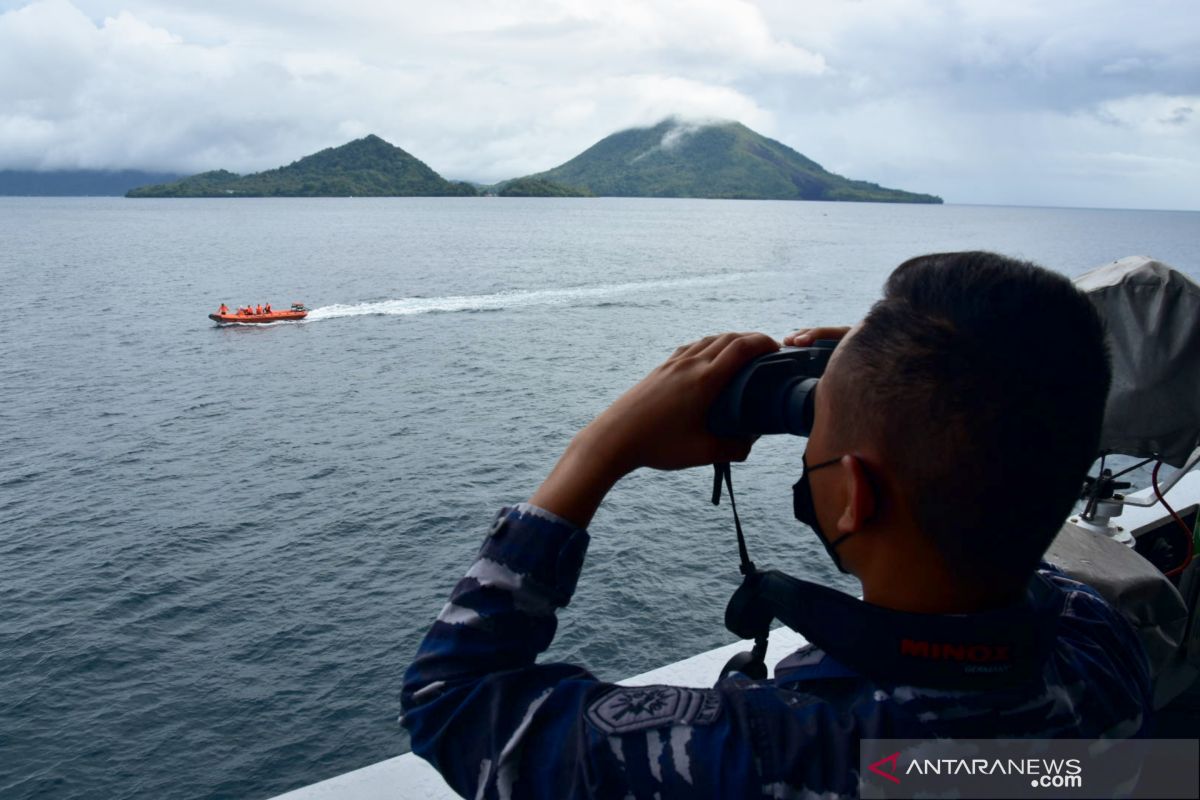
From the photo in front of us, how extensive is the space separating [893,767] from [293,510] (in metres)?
21.3

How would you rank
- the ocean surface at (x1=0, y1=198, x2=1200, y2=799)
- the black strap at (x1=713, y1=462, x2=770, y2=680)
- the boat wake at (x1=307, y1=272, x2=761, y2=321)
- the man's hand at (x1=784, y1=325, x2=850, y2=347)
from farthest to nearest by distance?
the boat wake at (x1=307, y1=272, x2=761, y2=321), the ocean surface at (x1=0, y1=198, x2=1200, y2=799), the man's hand at (x1=784, y1=325, x2=850, y2=347), the black strap at (x1=713, y1=462, x2=770, y2=680)

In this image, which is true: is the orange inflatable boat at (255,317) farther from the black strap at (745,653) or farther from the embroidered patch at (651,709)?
the embroidered patch at (651,709)

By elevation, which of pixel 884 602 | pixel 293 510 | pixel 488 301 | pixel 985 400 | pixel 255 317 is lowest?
pixel 293 510

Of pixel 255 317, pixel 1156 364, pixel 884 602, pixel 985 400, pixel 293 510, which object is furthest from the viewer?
pixel 255 317

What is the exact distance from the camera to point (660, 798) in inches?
40.3

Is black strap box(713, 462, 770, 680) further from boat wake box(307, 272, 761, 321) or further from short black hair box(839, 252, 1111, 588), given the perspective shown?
boat wake box(307, 272, 761, 321)

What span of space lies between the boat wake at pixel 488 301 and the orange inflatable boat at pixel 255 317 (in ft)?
2.41

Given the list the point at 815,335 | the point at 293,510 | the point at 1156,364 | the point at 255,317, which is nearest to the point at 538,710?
the point at 815,335

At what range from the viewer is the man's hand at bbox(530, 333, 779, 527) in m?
1.18

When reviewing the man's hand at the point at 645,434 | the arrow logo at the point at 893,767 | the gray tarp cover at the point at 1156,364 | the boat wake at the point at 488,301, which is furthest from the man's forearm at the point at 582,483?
the boat wake at the point at 488,301

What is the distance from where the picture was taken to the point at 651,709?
42.1 inches

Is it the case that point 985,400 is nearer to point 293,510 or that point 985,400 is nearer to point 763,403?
point 763,403

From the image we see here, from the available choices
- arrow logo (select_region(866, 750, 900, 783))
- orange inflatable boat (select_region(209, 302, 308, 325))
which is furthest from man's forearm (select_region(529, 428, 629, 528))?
orange inflatable boat (select_region(209, 302, 308, 325))

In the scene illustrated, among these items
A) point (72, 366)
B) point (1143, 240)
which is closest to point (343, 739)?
point (72, 366)
